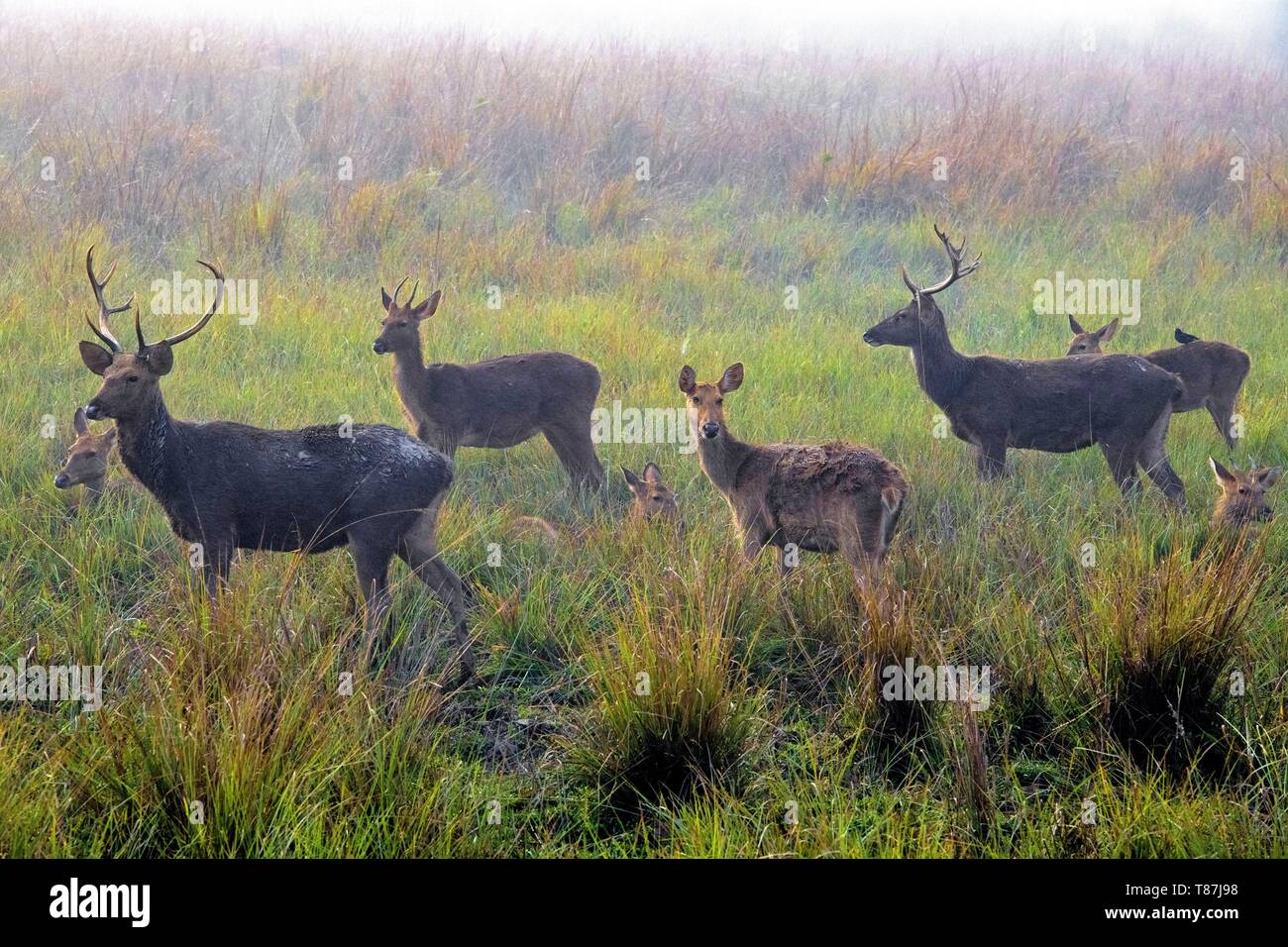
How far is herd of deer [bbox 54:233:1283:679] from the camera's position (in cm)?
606

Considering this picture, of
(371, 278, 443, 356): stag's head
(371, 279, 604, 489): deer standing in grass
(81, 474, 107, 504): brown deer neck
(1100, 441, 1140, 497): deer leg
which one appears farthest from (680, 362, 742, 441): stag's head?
(81, 474, 107, 504): brown deer neck

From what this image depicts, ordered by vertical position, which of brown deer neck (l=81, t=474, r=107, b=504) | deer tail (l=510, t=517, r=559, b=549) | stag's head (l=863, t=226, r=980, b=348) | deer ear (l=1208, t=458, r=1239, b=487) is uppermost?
stag's head (l=863, t=226, r=980, b=348)

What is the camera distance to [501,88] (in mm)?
17234

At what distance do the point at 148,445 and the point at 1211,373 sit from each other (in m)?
Result: 6.92

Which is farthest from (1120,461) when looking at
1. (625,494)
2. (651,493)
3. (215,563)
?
(215,563)

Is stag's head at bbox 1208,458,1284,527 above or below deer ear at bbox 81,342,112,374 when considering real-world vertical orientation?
below

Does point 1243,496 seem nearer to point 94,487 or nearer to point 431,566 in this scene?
point 431,566

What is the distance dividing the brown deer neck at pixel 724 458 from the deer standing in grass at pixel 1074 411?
1908 mm

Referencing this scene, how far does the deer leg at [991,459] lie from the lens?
8.54 m

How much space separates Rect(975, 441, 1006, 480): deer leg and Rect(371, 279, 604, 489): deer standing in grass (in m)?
2.36

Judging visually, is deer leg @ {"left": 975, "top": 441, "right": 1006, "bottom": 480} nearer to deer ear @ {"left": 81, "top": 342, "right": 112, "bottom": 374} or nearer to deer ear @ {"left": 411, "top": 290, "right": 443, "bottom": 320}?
deer ear @ {"left": 411, "top": 290, "right": 443, "bottom": 320}

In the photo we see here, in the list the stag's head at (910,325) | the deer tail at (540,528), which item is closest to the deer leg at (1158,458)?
the stag's head at (910,325)

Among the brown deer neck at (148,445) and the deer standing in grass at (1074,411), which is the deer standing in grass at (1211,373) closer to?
the deer standing in grass at (1074,411)
